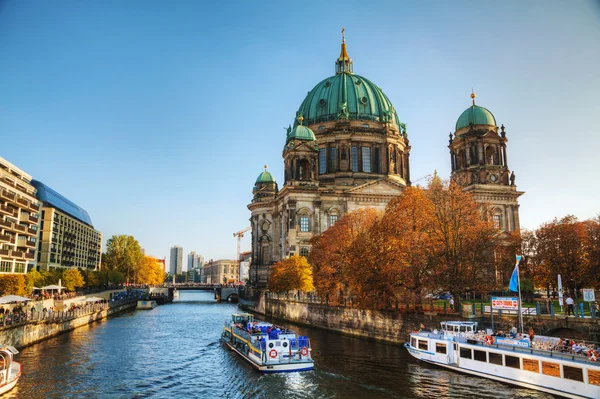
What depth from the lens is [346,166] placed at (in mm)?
108188

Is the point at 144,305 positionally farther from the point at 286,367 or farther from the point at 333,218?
the point at 286,367

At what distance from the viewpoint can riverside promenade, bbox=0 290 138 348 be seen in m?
46.2

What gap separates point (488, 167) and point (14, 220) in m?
84.4

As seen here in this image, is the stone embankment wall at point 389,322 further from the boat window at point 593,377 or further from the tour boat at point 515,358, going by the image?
the boat window at point 593,377

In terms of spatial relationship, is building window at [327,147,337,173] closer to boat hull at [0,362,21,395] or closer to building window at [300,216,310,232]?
building window at [300,216,310,232]

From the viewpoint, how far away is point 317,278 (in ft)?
234

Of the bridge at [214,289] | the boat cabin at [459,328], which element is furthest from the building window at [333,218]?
the bridge at [214,289]

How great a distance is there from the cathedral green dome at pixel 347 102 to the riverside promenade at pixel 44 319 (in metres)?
61.4

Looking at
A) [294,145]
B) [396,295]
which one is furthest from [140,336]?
[294,145]

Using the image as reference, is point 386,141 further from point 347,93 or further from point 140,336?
point 140,336

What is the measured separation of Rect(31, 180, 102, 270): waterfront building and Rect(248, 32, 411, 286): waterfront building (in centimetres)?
4363

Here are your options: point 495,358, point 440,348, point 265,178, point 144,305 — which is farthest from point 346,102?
point 495,358

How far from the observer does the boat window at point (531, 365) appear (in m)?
33.0

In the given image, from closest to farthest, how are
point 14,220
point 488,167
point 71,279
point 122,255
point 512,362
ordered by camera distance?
1. point 512,362
2. point 14,220
3. point 71,279
4. point 488,167
5. point 122,255
